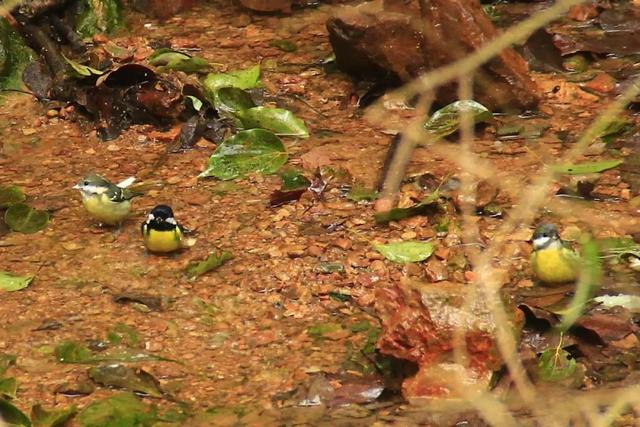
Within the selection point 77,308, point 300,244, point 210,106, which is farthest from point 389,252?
point 210,106

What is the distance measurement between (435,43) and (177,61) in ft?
5.90

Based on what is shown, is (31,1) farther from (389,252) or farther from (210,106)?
(389,252)

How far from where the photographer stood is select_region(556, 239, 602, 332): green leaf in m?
5.17

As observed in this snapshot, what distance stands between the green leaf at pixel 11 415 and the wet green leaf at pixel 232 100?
323cm

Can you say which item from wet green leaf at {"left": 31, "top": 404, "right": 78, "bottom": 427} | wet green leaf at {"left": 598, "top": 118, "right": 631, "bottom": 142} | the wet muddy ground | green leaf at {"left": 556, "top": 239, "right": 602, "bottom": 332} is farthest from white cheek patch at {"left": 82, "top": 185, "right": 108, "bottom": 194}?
wet green leaf at {"left": 598, "top": 118, "right": 631, "bottom": 142}

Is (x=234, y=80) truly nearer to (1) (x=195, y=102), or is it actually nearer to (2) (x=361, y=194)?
(1) (x=195, y=102)

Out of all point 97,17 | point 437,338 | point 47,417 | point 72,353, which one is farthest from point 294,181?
point 97,17

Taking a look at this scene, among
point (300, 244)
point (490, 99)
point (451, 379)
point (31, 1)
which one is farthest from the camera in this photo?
point (31, 1)

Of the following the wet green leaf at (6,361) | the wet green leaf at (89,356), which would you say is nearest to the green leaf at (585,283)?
the wet green leaf at (89,356)

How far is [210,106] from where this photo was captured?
7.49 m

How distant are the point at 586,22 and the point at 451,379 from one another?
4.21 m

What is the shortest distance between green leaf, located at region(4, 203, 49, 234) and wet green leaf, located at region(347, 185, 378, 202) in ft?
5.43

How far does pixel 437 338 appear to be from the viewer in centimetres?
482

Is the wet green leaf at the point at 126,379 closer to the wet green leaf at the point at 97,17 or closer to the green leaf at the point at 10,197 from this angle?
the green leaf at the point at 10,197
